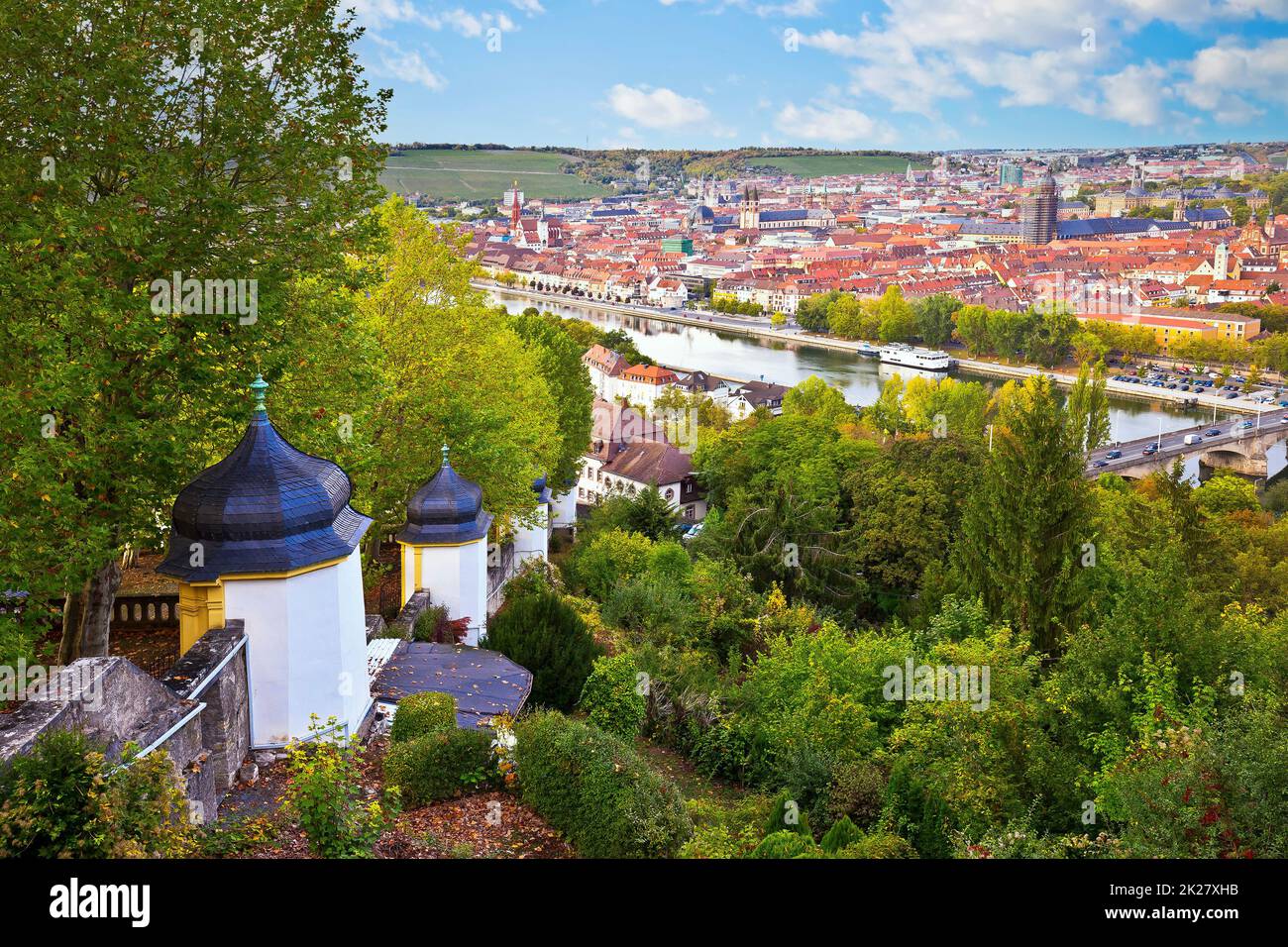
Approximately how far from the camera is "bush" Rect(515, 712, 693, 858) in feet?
24.5

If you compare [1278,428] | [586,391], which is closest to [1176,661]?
[586,391]

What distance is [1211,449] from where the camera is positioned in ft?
166

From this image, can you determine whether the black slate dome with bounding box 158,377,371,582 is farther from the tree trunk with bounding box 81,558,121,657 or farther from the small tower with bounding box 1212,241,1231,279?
the small tower with bounding box 1212,241,1231,279

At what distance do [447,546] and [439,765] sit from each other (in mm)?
5958

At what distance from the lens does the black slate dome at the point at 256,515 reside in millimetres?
8781

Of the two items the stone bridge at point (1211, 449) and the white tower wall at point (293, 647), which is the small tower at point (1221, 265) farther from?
the white tower wall at point (293, 647)

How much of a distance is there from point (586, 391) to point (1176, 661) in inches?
813

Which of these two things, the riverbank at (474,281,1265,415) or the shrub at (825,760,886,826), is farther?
the riverbank at (474,281,1265,415)

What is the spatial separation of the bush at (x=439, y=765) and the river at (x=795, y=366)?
153ft

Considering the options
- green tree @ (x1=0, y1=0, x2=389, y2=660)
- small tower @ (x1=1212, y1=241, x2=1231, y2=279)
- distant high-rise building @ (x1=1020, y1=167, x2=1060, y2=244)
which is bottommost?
green tree @ (x1=0, y1=0, x2=389, y2=660)

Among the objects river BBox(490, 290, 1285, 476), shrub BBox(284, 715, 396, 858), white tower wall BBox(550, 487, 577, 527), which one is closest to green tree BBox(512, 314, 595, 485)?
white tower wall BBox(550, 487, 577, 527)

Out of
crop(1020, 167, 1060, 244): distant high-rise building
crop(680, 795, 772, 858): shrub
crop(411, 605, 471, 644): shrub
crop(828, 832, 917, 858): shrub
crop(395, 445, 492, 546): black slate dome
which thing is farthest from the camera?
crop(1020, 167, 1060, 244): distant high-rise building

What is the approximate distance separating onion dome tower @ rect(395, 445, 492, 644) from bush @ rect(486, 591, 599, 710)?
1.11 metres

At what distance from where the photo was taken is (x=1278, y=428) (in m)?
52.9
